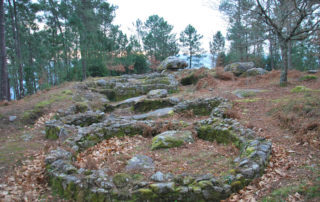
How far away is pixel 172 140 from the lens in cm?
607

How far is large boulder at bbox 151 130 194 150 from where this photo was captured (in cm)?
596

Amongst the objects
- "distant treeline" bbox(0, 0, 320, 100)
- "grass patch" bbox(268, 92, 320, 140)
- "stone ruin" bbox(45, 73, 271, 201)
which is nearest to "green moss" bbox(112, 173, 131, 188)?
"stone ruin" bbox(45, 73, 271, 201)

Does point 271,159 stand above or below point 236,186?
above

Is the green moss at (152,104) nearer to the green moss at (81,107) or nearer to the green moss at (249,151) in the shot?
the green moss at (81,107)

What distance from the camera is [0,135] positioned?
737 cm

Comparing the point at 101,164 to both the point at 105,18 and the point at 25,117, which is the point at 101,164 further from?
the point at 105,18

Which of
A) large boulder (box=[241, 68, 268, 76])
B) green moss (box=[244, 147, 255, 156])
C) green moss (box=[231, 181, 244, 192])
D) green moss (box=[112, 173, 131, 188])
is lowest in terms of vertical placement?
green moss (box=[231, 181, 244, 192])

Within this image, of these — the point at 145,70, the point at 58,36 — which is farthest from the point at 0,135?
the point at 145,70

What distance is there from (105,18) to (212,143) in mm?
30215

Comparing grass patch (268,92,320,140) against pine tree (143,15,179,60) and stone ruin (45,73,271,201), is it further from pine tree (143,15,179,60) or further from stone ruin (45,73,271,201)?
pine tree (143,15,179,60)

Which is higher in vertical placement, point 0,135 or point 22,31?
point 22,31

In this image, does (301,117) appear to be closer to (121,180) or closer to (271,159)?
(271,159)

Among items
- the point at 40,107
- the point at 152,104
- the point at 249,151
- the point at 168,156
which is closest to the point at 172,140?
the point at 168,156

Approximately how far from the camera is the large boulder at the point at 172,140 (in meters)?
5.96
